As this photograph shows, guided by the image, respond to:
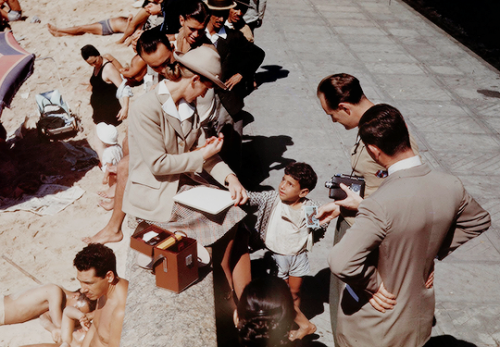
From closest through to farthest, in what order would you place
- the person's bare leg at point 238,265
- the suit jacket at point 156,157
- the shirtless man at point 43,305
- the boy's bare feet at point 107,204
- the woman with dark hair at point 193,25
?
the suit jacket at point 156,157 < the person's bare leg at point 238,265 < the shirtless man at point 43,305 < the woman with dark hair at point 193,25 < the boy's bare feet at point 107,204

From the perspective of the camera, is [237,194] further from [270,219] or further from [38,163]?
[38,163]

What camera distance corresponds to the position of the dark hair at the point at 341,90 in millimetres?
3180

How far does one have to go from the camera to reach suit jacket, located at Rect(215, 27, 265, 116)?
5219 millimetres

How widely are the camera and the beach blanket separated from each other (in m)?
4.40

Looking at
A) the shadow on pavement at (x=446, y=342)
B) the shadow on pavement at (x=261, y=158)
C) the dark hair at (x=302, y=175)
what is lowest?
the shadow on pavement at (x=261, y=158)

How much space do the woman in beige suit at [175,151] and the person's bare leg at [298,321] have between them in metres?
0.82

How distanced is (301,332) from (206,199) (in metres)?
1.56

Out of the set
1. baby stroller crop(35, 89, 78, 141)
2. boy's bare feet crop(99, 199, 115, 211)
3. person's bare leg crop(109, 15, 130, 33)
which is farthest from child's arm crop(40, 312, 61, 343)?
person's bare leg crop(109, 15, 130, 33)

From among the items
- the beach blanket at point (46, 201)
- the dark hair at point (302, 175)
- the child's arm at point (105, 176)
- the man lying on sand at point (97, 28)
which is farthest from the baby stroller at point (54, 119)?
the dark hair at point (302, 175)

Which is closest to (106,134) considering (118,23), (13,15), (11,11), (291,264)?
(291,264)

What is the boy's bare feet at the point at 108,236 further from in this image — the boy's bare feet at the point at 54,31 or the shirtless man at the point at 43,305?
the boy's bare feet at the point at 54,31

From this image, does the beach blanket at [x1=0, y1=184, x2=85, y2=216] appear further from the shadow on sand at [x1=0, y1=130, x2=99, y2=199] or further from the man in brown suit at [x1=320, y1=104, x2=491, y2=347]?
the man in brown suit at [x1=320, y1=104, x2=491, y2=347]

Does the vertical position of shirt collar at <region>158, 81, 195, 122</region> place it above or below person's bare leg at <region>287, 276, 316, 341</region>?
above

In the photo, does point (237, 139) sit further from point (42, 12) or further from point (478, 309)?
point (42, 12)
